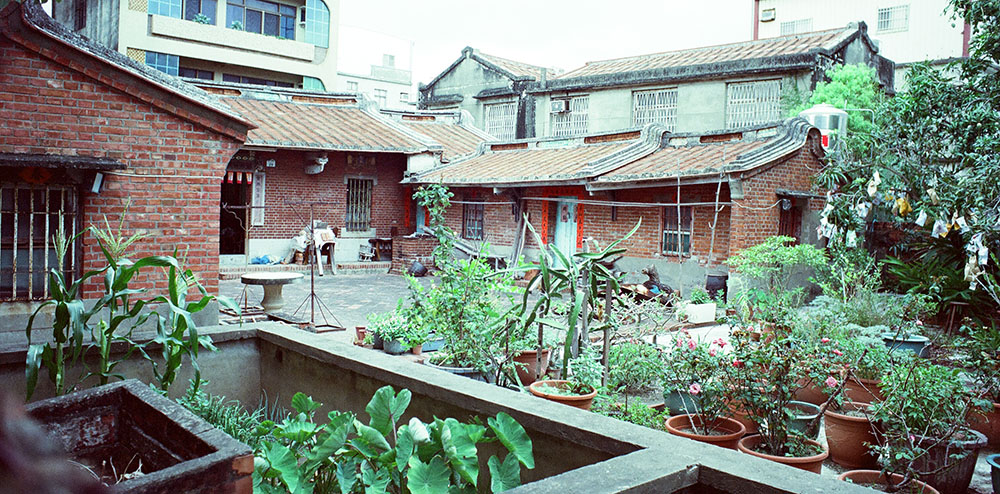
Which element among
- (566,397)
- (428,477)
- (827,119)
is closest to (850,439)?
(566,397)

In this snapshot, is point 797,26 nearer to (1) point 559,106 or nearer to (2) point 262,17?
(1) point 559,106

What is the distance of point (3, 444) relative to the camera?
467 mm

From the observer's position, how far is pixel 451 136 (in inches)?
842

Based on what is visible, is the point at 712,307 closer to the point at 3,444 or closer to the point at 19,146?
the point at 19,146

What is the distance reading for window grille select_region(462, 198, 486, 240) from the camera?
18.4 metres

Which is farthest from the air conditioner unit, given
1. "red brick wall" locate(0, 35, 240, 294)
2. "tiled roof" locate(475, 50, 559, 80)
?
"red brick wall" locate(0, 35, 240, 294)

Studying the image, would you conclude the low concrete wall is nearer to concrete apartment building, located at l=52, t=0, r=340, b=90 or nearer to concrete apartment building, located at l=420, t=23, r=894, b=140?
concrete apartment building, located at l=420, t=23, r=894, b=140

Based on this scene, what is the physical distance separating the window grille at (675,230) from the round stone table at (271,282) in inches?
269

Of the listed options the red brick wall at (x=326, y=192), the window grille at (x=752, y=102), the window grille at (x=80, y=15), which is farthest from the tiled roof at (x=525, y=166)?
the window grille at (x=80, y=15)

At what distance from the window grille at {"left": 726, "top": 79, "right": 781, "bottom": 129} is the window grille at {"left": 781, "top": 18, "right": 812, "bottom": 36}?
10303 mm

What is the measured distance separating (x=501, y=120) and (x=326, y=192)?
24.7ft

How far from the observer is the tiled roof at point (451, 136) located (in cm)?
2025

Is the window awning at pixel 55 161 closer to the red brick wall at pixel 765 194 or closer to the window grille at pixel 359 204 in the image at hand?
the red brick wall at pixel 765 194

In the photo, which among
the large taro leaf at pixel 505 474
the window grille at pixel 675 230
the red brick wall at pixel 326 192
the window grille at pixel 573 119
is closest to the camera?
the large taro leaf at pixel 505 474
